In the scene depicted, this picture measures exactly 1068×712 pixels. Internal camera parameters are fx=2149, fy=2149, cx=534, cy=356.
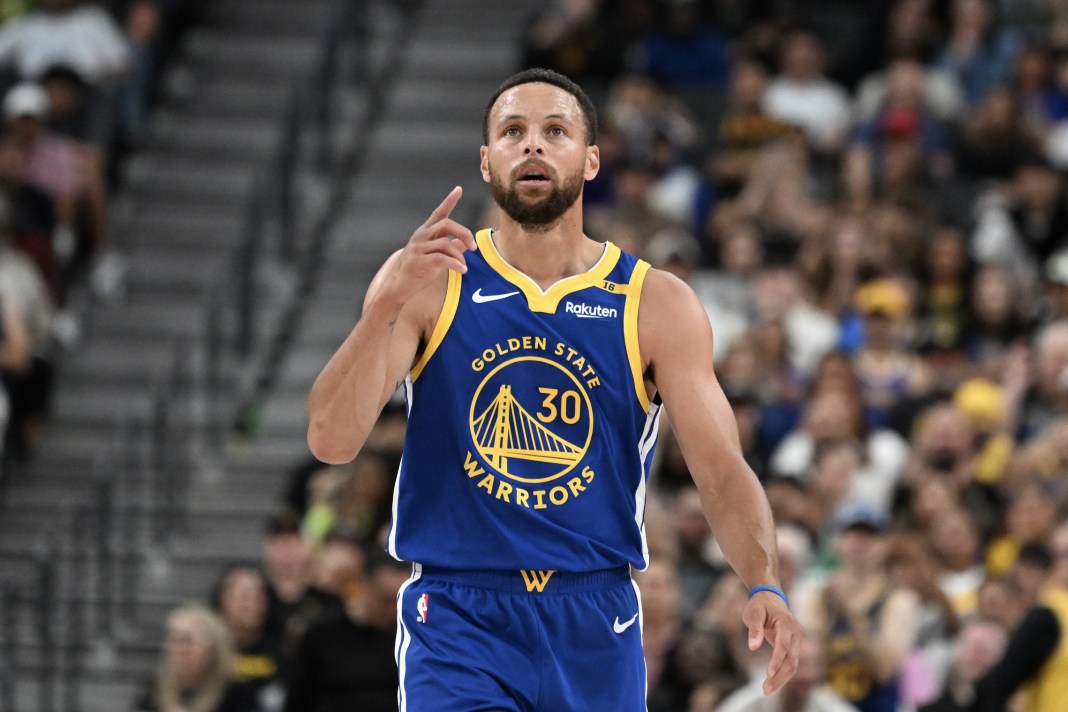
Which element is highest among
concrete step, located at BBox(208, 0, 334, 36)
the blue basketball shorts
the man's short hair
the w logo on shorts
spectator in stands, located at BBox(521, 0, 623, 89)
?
concrete step, located at BBox(208, 0, 334, 36)

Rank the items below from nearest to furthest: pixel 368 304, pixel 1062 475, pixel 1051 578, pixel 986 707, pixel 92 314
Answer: pixel 368 304
pixel 986 707
pixel 1051 578
pixel 1062 475
pixel 92 314

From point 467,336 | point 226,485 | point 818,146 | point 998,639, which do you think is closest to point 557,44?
point 818,146

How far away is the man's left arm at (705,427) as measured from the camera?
251 inches

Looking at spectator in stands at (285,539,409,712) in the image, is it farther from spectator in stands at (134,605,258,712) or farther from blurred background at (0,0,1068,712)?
spectator in stands at (134,605,258,712)

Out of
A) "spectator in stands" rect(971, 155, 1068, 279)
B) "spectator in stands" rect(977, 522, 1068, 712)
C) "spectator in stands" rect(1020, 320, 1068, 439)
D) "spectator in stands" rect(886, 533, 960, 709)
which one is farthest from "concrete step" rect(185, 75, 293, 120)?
"spectator in stands" rect(977, 522, 1068, 712)

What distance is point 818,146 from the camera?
16422 millimetres

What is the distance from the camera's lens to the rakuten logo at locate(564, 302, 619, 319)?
6.49 metres

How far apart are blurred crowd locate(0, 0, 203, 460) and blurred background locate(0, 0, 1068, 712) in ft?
0.11

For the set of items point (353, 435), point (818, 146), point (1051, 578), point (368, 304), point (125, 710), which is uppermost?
point (818, 146)

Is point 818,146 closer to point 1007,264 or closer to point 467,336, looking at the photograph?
point 1007,264

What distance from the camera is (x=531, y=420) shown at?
6.34 metres

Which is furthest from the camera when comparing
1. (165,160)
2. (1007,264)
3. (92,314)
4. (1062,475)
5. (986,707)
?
(165,160)

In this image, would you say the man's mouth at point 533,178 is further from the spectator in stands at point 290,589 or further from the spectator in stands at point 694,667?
the spectator in stands at point 290,589

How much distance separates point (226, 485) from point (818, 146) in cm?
519
